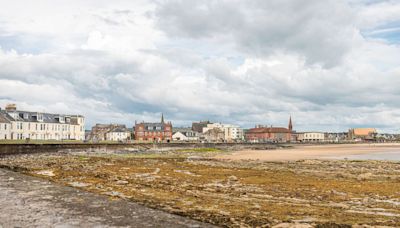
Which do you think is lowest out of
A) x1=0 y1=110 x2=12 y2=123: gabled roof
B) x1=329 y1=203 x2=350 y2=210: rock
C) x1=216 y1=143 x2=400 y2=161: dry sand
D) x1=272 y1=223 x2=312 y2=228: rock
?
x1=216 y1=143 x2=400 y2=161: dry sand

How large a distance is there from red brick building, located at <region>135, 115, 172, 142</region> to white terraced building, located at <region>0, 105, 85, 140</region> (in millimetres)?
42832

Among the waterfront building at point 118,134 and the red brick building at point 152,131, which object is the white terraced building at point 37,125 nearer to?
the red brick building at point 152,131

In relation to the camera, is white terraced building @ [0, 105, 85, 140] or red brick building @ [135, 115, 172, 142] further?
red brick building @ [135, 115, 172, 142]

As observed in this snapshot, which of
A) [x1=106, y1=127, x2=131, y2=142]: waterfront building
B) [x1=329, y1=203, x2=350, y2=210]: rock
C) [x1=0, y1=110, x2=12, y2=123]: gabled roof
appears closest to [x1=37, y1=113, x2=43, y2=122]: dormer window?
[x1=0, y1=110, x2=12, y2=123]: gabled roof

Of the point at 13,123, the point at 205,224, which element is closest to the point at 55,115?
the point at 13,123

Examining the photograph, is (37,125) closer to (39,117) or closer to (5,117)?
(39,117)

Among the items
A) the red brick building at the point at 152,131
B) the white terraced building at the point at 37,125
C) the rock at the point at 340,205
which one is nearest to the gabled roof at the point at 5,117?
the white terraced building at the point at 37,125

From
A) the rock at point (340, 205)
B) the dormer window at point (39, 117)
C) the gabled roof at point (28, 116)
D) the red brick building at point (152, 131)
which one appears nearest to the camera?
the rock at point (340, 205)

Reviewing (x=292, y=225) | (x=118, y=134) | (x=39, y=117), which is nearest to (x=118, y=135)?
(x=118, y=134)

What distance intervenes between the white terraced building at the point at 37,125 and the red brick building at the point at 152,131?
141ft

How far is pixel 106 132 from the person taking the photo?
193 m

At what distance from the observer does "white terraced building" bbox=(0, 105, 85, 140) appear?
108000mm

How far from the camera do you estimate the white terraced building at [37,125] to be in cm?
10800

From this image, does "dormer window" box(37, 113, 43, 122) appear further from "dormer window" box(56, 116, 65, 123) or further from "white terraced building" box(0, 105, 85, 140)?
"dormer window" box(56, 116, 65, 123)
